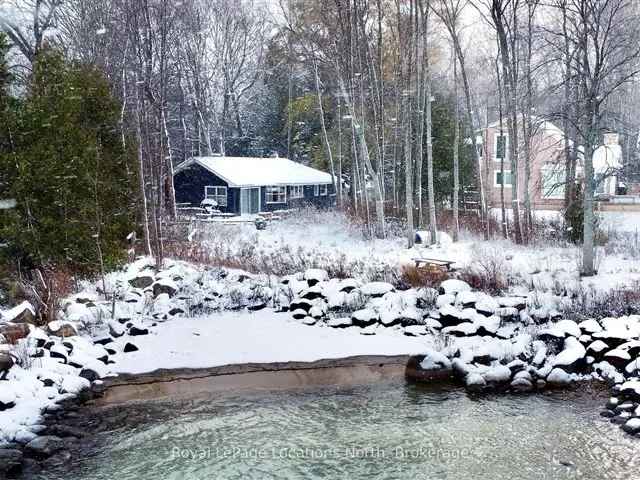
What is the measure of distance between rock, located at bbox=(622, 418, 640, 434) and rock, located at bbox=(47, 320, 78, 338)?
29.0 feet

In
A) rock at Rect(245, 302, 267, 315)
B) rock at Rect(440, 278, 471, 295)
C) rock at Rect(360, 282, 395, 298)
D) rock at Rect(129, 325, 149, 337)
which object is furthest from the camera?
rock at Rect(245, 302, 267, 315)

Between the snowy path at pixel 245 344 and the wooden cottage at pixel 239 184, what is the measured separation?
17.3 metres

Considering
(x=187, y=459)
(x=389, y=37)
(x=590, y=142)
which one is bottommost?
(x=187, y=459)

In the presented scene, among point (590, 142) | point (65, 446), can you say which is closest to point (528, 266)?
point (590, 142)

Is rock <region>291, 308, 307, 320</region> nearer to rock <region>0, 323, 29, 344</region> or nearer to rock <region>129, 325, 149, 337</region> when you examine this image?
rock <region>129, 325, 149, 337</region>

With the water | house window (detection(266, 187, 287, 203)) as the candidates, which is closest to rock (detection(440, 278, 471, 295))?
the water

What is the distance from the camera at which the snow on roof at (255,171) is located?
96.0ft

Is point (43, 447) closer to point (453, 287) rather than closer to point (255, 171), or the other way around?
point (453, 287)

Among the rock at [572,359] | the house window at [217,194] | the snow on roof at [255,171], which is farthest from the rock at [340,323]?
the house window at [217,194]

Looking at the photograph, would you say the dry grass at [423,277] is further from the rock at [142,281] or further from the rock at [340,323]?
the rock at [142,281]

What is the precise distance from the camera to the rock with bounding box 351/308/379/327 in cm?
1223

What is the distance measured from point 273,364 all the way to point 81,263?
417cm

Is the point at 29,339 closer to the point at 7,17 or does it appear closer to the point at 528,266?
the point at 528,266

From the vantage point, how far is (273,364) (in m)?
10.2
